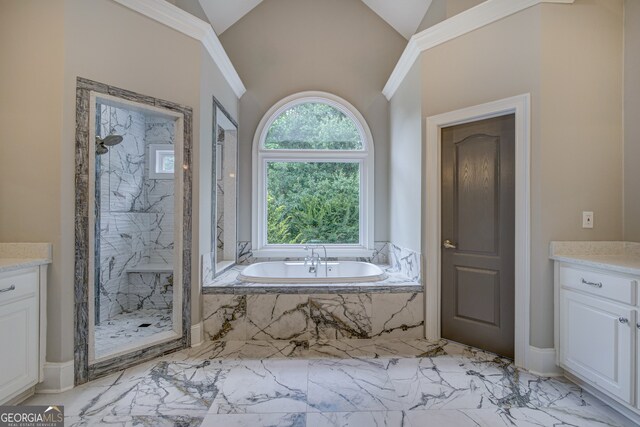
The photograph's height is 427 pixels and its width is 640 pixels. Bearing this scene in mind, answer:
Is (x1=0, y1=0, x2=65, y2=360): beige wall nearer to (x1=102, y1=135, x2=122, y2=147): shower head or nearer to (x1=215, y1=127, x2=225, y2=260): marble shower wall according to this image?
(x1=102, y1=135, x2=122, y2=147): shower head

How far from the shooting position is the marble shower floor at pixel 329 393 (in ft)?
5.85

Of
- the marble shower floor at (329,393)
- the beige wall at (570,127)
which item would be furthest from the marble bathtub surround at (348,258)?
the beige wall at (570,127)

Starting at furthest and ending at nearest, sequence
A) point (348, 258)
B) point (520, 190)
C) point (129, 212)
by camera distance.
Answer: point (348, 258)
point (129, 212)
point (520, 190)

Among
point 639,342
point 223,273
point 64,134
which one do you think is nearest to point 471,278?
point 639,342

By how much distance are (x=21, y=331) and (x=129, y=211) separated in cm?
202

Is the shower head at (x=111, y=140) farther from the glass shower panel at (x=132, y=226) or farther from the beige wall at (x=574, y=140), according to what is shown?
the beige wall at (x=574, y=140)

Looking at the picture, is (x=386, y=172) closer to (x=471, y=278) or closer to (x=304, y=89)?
(x=304, y=89)

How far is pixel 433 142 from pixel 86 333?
3043 millimetres

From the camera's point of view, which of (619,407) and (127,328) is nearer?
Answer: (619,407)

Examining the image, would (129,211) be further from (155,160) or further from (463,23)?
(463,23)

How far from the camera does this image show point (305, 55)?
3920 mm

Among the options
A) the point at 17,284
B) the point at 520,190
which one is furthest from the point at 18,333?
the point at 520,190

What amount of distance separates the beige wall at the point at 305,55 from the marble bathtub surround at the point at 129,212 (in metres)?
1.04

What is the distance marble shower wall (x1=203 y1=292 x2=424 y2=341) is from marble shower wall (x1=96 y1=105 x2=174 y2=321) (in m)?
1.26
